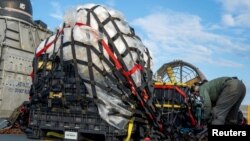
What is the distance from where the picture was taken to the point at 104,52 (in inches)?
254

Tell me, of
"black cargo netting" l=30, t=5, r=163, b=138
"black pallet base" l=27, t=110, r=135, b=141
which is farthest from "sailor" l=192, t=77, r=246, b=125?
"black pallet base" l=27, t=110, r=135, b=141

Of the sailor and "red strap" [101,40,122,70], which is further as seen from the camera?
"red strap" [101,40,122,70]

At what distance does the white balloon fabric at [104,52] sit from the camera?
6.17m

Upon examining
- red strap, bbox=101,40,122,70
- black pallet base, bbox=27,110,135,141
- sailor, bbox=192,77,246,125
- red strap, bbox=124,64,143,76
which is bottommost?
black pallet base, bbox=27,110,135,141

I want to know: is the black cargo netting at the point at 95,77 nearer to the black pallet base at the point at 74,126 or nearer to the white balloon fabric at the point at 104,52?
the white balloon fabric at the point at 104,52

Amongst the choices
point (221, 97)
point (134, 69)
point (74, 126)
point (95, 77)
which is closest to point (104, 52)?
point (95, 77)

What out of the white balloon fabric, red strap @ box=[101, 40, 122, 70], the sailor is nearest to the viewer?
the sailor

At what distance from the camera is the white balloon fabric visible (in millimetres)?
6172

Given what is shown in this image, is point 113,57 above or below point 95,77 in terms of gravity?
above

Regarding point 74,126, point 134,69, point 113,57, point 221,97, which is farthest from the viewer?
point 134,69

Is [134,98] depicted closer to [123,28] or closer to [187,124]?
[123,28]

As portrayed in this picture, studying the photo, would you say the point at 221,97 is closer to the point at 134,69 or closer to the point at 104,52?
the point at 134,69

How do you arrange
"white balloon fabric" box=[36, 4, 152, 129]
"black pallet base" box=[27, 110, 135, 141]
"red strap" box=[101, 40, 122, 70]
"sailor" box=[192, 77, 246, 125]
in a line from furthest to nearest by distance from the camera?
1. "red strap" box=[101, 40, 122, 70]
2. "white balloon fabric" box=[36, 4, 152, 129]
3. "black pallet base" box=[27, 110, 135, 141]
4. "sailor" box=[192, 77, 246, 125]

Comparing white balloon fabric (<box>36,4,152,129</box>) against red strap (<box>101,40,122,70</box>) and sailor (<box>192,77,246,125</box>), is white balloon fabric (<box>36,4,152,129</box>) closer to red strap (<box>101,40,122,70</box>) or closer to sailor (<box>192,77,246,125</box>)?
red strap (<box>101,40,122,70</box>)
